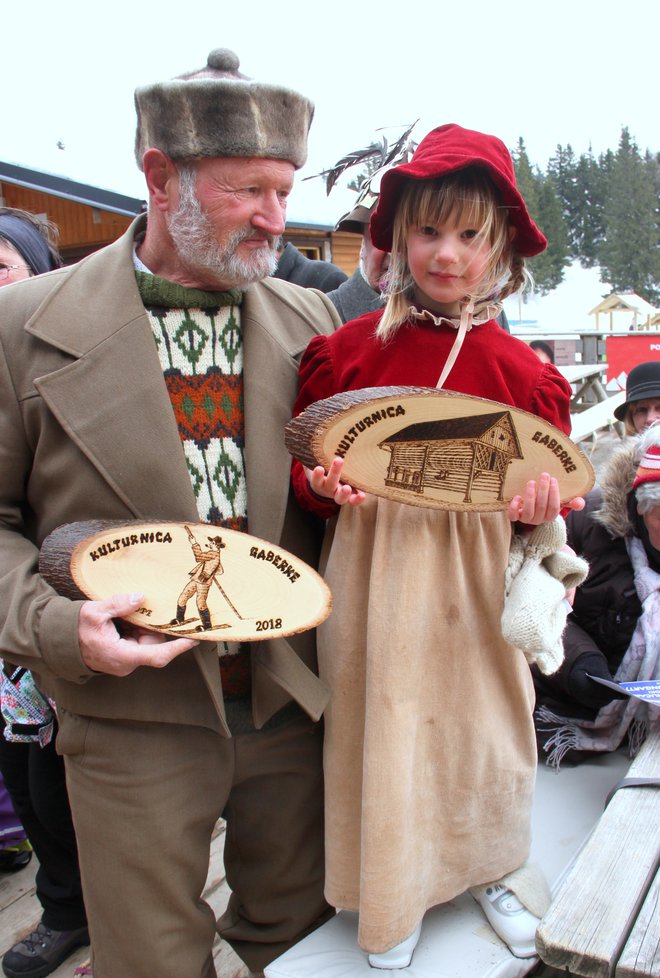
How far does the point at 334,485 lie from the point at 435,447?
0.19 metres

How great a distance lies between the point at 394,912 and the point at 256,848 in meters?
0.37

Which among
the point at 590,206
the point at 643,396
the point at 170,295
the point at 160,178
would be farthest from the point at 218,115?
the point at 590,206

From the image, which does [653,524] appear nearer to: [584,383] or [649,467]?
[649,467]

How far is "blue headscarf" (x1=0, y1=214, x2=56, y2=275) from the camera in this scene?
8.31ft

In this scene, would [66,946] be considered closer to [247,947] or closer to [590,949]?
[247,947]

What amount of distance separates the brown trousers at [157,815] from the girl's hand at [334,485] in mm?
553

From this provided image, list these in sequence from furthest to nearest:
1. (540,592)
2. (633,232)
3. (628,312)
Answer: (633,232), (628,312), (540,592)

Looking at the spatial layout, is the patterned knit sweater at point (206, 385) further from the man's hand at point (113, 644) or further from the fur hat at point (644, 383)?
the fur hat at point (644, 383)

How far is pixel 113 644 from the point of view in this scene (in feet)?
4.32

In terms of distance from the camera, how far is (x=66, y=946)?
7.63 ft

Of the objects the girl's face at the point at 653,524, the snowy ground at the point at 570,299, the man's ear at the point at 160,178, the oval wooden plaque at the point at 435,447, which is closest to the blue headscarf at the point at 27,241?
the man's ear at the point at 160,178

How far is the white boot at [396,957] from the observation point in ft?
5.34

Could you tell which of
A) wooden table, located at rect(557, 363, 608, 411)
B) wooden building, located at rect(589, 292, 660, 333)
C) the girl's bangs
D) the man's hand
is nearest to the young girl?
the girl's bangs

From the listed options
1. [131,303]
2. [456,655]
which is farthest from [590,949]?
[131,303]
